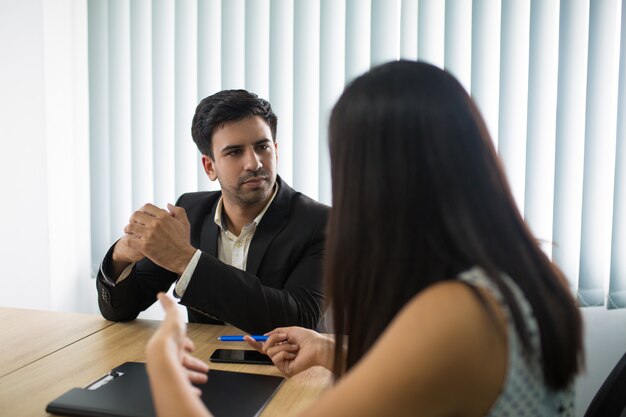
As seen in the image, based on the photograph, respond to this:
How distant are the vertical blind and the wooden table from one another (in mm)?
1131

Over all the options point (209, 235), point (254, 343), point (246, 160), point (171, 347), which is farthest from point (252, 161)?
point (171, 347)

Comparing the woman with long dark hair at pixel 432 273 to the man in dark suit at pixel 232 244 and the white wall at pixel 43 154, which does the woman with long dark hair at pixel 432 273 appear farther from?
the white wall at pixel 43 154

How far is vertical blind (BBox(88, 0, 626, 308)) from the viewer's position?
7.45ft

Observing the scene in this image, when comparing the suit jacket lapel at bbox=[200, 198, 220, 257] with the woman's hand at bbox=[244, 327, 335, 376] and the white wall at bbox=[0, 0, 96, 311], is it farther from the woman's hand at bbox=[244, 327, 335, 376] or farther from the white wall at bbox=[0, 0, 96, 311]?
the white wall at bbox=[0, 0, 96, 311]

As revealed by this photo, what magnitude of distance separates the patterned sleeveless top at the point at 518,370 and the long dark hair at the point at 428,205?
0.04ft

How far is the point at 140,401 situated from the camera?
0.94m

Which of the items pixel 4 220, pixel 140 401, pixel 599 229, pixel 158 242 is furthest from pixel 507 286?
pixel 4 220

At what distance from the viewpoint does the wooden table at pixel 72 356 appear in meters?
1.00

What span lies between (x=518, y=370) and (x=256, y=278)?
94 cm

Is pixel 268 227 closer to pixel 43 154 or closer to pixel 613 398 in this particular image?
pixel 613 398

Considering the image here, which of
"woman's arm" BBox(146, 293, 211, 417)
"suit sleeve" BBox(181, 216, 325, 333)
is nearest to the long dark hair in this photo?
"woman's arm" BBox(146, 293, 211, 417)

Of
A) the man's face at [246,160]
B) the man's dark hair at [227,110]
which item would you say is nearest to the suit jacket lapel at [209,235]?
the man's face at [246,160]

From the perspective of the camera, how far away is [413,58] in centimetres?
223

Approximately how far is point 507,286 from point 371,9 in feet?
6.62
